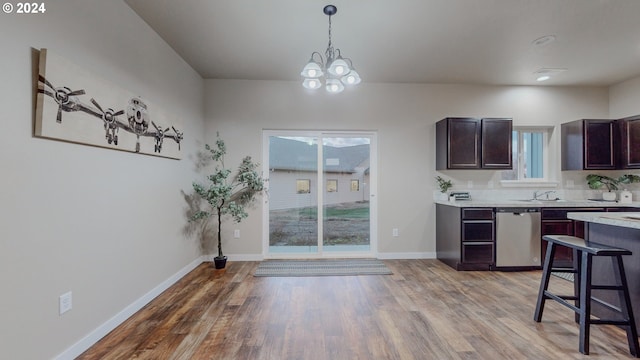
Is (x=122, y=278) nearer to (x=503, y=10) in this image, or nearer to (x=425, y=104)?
(x=503, y=10)

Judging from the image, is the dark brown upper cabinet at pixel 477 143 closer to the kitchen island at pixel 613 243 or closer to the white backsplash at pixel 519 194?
the white backsplash at pixel 519 194

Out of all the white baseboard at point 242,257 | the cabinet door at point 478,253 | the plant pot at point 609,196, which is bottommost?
the white baseboard at point 242,257

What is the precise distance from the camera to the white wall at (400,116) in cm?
430

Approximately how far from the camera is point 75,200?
1917 mm

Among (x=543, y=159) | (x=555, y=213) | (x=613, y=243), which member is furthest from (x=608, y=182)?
(x=613, y=243)

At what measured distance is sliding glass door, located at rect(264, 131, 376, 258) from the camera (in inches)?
173

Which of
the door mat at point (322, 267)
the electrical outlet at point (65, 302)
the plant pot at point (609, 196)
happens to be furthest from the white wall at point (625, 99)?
the electrical outlet at point (65, 302)

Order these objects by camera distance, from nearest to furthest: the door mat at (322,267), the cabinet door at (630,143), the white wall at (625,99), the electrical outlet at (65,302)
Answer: the electrical outlet at (65,302)
the door mat at (322,267)
the cabinet door at (630,143)
the white wall at (625,99)

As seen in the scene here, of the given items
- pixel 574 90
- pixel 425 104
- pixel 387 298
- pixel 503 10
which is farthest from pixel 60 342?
pixel 574 90

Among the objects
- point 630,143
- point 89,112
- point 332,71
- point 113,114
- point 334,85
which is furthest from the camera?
point 630,143

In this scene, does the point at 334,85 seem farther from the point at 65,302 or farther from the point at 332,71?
the point at 65,302

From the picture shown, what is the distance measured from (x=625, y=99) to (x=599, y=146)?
2.78 feet

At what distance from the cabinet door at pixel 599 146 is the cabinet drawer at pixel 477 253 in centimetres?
199

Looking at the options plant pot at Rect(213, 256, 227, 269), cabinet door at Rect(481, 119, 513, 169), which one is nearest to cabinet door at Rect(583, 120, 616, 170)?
cabinet door at Rect(481, 119, 513, 169)
